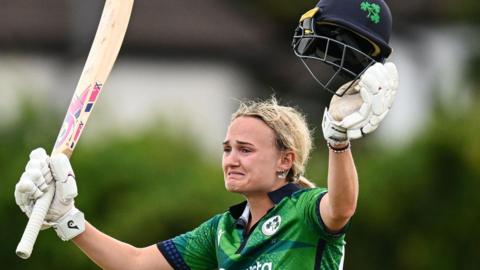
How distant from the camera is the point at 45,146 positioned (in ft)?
35.3

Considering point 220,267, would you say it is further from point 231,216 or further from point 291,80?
point 291,80

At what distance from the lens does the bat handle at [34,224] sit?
6.00m

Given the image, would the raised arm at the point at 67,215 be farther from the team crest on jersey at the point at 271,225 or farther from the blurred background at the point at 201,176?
the blurred background at the point at 201,176

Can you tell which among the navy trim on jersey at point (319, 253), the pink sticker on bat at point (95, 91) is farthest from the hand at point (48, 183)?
the navy trim on jersey at point (319, 253)

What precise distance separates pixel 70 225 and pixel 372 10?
1.53 metres

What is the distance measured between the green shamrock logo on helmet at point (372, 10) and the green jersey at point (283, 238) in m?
0.69

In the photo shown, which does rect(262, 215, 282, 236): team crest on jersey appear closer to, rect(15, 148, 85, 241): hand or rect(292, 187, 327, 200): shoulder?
rect(292, 187, 327, 200): shoulder

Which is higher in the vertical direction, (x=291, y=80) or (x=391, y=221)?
(x=291, y=80)

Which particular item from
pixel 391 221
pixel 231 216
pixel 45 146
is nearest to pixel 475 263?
pixel 391 221

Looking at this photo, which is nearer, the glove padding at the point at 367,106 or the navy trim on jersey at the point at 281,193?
the glove padding at the point at 367,106

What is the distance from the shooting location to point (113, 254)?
6.57 metres

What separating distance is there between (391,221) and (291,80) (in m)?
7.00

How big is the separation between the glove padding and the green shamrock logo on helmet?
28 centimetres

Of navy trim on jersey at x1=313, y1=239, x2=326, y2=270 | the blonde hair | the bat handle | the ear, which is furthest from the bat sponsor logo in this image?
navy trim on jersey at x1=313, y1=239, x2=326, y2=270
